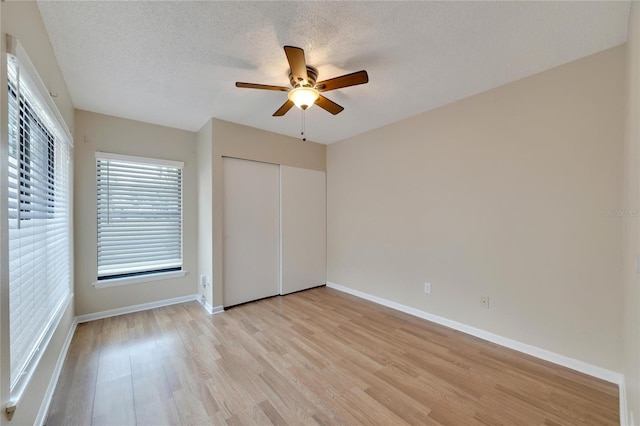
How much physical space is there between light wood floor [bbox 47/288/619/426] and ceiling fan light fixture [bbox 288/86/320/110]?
2.23 m

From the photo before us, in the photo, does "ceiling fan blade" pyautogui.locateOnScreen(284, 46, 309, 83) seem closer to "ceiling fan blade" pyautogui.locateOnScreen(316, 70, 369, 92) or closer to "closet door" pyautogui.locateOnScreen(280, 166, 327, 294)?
"ceiling fan blade" pyautogui.locateOnScreen(316, 70, 369, 92)

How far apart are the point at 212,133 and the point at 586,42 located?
364cm

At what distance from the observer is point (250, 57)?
2.05 m

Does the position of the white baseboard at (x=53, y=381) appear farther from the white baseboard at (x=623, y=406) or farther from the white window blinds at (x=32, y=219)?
the white baseboard at (x=623, y=406)

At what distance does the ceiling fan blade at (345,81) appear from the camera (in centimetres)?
185

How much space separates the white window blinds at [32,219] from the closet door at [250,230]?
1609mm

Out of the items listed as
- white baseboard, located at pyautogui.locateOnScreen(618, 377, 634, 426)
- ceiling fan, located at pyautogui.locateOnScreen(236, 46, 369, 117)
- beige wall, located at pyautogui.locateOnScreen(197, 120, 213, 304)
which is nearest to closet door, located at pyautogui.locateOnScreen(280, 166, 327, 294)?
beige wall, located at pyautogui.locateOnScreen(197, 120, 213, 304)

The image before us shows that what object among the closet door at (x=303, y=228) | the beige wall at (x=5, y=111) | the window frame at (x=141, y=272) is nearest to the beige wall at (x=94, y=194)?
the window frame at (x=141, y=272)

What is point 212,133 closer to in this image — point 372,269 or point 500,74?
point 372,269

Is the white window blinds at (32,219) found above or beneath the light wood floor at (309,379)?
above

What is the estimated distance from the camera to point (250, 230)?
12.2ft

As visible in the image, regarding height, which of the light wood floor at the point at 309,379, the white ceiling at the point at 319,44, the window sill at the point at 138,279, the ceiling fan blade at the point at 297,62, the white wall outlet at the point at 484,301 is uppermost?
the white ceiling at the point at 319,44

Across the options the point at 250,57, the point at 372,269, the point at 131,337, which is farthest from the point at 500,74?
the point at 131,337

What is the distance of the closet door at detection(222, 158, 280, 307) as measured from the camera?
3512mm
